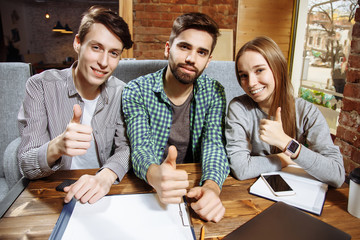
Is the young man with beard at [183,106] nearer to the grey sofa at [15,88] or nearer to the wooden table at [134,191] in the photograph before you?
the wooden table at [134,191]

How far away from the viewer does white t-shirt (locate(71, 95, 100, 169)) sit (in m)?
1.21

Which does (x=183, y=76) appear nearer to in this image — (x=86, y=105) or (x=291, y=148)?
(x=86, y=105)

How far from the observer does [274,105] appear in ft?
3.69

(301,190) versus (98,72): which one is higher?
(98,72)

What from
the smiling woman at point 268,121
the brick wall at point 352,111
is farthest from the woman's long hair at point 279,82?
the brick wall at point 352,111

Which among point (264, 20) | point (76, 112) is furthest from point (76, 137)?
point (264, 20)

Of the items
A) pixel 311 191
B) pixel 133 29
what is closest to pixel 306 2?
pixel 133 29

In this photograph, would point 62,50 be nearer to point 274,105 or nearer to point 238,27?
point 238,27

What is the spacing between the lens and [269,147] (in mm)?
1131

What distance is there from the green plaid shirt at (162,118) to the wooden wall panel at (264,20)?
257 centimetres

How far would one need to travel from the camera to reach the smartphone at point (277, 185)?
0.78 m

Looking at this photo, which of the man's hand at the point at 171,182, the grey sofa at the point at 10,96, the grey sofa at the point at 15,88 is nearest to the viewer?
the man's hand at the point at 171,182

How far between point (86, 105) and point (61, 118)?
0.13 meters

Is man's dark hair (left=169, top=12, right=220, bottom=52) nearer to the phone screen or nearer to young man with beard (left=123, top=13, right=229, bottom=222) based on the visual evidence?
young man with beard (left=123, top=13, right=229, bottom=222)
